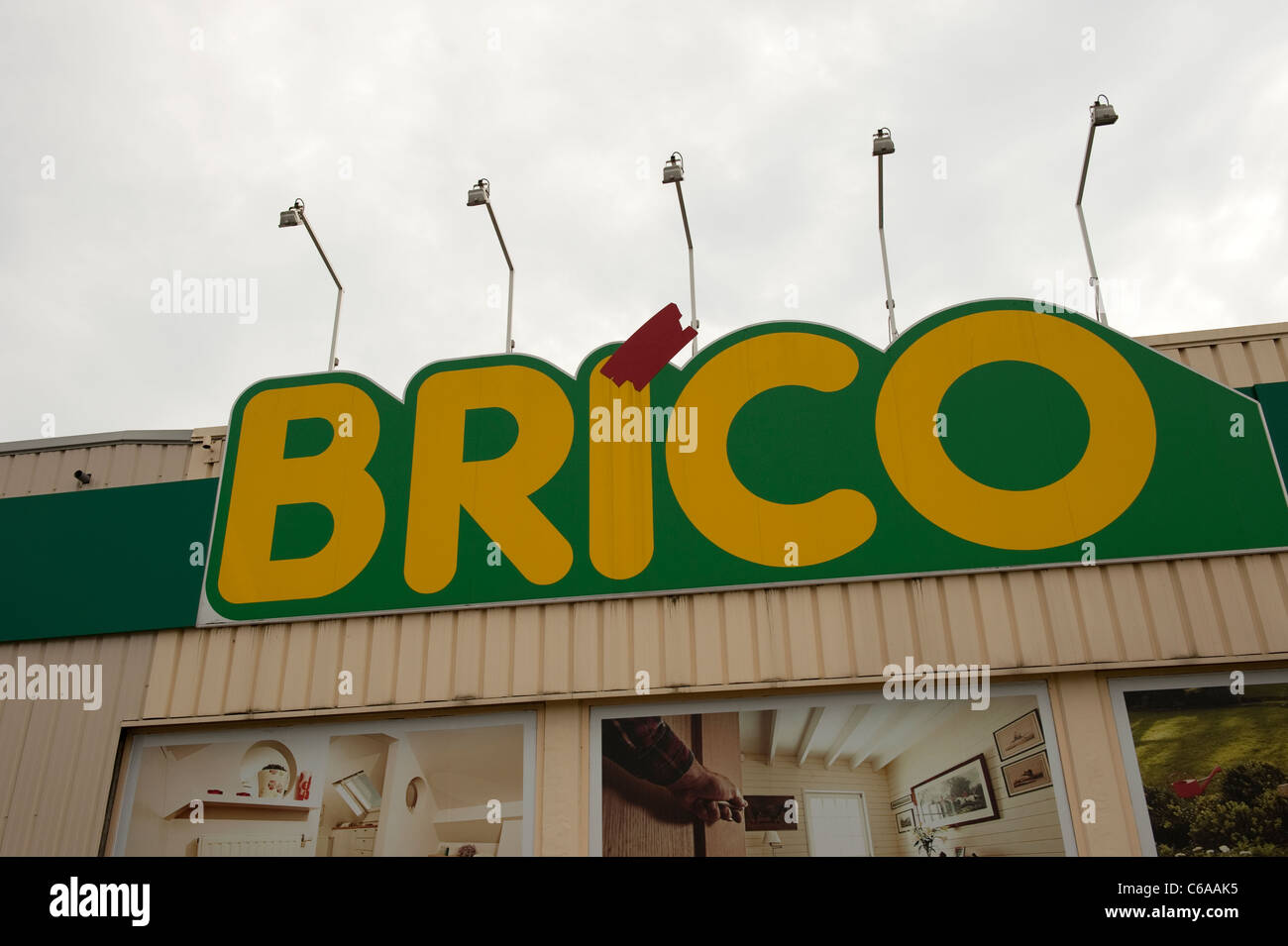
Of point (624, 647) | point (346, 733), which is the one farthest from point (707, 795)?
point (346, 733)

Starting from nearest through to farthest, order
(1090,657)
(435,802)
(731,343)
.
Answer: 1. (1090,657)
2. (435,802)
3. (731,343)

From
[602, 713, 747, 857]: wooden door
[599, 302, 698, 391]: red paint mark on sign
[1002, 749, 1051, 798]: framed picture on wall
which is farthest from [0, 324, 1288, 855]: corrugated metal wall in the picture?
[599, 302, 698, 391]: red paint mark on sign

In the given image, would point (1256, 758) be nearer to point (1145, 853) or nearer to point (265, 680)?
point (1145, 853)

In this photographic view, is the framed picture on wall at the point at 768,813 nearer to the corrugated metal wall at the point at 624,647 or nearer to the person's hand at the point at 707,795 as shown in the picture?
the person's hand at the point at 707,795

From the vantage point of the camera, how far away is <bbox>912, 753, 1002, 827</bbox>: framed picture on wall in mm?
6297

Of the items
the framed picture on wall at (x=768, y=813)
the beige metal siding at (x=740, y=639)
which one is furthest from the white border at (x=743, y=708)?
the framed picture on wall at (x=768, y=813)

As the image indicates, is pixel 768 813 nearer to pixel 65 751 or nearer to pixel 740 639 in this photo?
pixel 740 639

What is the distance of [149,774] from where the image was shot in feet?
24.1

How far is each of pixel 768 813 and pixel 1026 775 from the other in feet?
6.20

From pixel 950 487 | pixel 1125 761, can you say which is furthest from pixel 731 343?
pixel 1125 761

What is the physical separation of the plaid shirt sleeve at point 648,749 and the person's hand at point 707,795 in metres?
0.07

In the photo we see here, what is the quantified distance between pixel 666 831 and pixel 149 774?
4.38m

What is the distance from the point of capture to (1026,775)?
6367 millimetres
